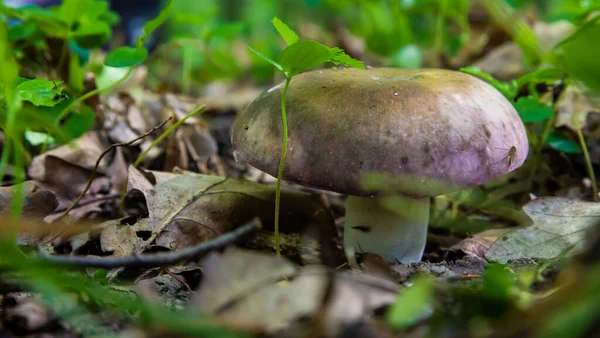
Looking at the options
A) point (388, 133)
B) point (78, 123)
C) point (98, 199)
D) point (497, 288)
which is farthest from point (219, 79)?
point (497, 288)

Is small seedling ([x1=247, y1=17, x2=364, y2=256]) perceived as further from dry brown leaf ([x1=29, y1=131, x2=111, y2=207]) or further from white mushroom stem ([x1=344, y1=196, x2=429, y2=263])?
dry brown leaf ([x1=29, y1=131, x2=111, y2=207])

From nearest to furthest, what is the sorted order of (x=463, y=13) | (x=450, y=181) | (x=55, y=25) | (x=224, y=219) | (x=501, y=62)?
(x=450, y=181) → (x=224, y=219) → (x=55, y=25) → (x=501, y=62) → (x=463, y=13)

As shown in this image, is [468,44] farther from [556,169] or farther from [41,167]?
[41,167]

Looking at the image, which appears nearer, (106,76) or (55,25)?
Result: (55,25)

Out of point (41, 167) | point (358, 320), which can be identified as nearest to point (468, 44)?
point (41, 167)

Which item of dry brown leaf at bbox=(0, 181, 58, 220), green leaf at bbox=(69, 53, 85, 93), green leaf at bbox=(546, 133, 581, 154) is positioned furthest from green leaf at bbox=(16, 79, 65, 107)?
green leaf at bbox=(546, 133, 581, 154)

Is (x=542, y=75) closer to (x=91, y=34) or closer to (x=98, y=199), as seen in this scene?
(x=98, y=199)
